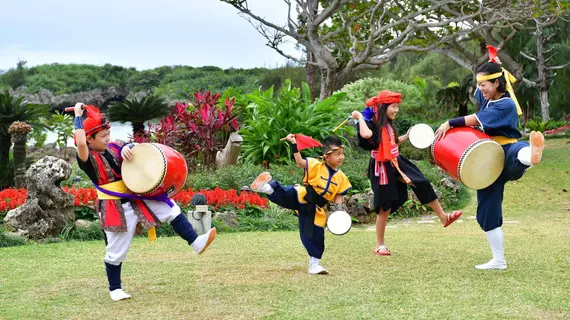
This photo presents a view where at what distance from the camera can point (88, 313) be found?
4.50 metres

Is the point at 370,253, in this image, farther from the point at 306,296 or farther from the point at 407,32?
the point at 407,32

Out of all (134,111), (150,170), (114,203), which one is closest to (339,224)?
(150,170)

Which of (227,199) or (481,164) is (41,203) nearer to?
(227,199)

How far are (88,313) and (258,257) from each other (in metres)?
2.26

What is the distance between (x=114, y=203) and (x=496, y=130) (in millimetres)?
2926

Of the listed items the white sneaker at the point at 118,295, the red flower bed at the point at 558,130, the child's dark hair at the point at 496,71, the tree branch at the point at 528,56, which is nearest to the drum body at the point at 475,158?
the child's dark hair at the point at 496,71

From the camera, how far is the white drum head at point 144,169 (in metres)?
4.88

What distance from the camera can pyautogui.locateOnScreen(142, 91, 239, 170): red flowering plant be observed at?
12273mm

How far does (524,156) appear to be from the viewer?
530 centimetres

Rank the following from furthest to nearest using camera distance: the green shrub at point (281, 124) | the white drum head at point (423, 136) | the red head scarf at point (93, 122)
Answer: the green shrub at point (281, 124)
the white drum head at point (423, 136)
the red head scarf at point (93, 122)

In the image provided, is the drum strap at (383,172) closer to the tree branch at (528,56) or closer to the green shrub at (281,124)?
the green shrub at (281,124)

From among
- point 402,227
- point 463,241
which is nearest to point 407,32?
point 402,227

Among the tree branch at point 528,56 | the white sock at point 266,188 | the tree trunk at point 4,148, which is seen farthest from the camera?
the tree branch at point 528,56

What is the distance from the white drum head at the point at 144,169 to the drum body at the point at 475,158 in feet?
7.27
